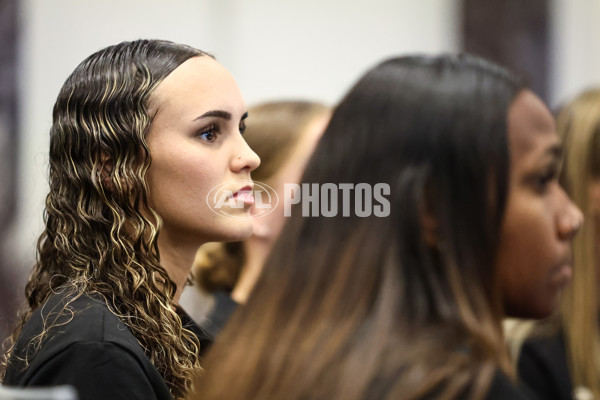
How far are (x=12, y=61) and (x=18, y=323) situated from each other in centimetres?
177

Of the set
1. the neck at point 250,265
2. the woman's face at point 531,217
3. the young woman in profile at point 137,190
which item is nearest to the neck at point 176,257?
the young woman in profile at point 137,190

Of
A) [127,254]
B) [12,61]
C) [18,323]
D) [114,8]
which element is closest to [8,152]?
[12,61]

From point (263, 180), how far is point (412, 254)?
0.69 metres

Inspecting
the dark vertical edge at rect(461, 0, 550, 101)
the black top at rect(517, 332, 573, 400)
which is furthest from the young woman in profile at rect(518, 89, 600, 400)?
the dark vertical edge at rect(461, 0, 550, 101)

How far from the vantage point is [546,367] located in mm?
1867

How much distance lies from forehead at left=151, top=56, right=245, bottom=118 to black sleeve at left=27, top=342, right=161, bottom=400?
1.16 feet

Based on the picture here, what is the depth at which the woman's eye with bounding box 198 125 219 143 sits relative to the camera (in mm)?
1277

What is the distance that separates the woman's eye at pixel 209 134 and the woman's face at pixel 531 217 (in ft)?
1.54

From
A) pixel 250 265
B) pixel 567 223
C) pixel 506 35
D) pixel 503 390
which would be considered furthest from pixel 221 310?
pixel 506 35

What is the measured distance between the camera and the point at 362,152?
98cm

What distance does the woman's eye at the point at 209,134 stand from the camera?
128cm

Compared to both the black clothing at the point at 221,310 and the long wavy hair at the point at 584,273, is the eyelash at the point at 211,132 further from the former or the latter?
the long wavy hair at the point at 584,273

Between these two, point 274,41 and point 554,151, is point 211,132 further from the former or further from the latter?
point 274,41

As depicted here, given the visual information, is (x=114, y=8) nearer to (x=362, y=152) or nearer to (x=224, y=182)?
(x=224, y=182)
